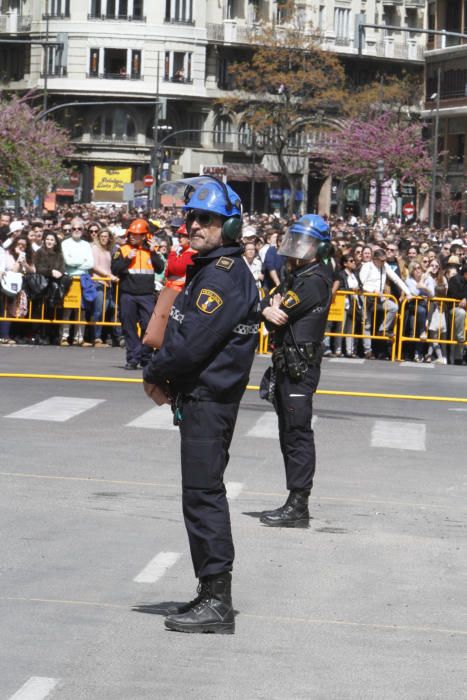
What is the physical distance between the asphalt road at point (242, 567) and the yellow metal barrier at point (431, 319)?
9973mm

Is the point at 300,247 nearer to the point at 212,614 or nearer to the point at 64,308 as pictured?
the point at 212,614

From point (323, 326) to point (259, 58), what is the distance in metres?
79.6

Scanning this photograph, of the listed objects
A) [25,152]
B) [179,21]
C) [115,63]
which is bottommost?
[25,152]

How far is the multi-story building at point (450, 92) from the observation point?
96.5 metres

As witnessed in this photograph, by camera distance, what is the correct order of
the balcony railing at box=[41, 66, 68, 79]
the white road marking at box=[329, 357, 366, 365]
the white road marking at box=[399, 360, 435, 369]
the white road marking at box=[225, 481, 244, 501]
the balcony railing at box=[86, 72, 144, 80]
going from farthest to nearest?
the balcony railing at box=[86, 72, 144, 80] < the balcony railing at box=[41, 66, 68, 79] < the white road marking at box=[399, 360, 435, 369] < the white road marking at box=[329, 357, 366, 365] < the white road marking at box=[225, 481, 244, 501]

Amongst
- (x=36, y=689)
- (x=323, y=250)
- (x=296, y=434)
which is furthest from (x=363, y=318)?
(x=36, y=689)

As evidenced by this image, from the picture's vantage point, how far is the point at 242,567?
29.8 ft

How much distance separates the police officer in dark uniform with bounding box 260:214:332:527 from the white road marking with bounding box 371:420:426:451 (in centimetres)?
422

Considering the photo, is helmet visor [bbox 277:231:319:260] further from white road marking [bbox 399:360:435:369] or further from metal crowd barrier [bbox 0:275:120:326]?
metal crowd barrier [bbox 0:275:120:326]

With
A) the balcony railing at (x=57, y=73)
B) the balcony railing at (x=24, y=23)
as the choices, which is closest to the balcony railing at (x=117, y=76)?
the balcony railing at (x=57, y=73)

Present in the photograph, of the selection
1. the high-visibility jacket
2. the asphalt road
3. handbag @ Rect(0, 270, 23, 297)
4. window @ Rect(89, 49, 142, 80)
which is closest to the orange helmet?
the high-visibility jacket

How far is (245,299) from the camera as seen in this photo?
742 cm

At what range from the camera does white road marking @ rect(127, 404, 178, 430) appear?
15391 mm

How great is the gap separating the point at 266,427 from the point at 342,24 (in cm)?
9192
